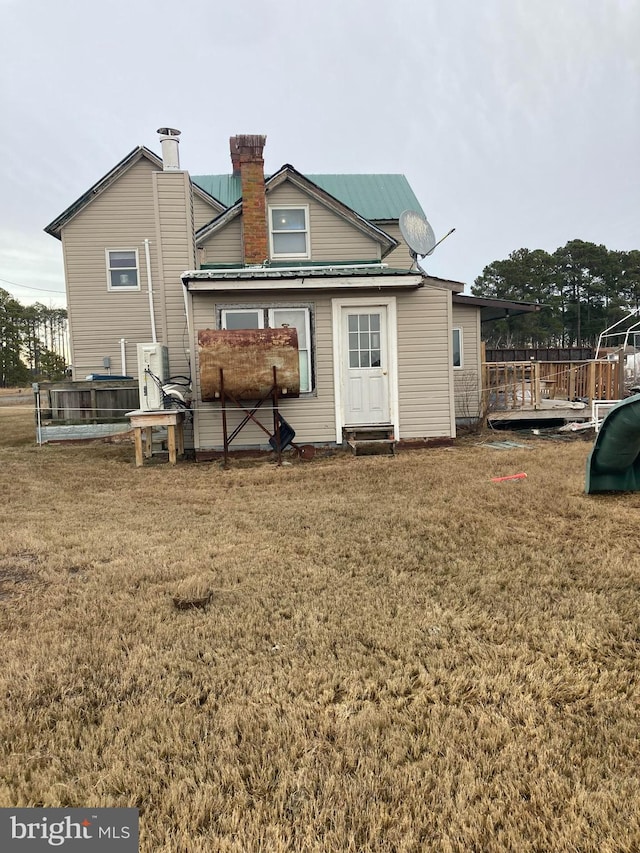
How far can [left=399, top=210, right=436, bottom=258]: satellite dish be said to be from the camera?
10492 mm

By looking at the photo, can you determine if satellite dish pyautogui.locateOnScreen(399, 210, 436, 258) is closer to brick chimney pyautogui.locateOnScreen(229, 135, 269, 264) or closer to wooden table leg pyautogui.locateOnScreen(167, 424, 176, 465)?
brick chimney pyautogui.locateOnScreen(229, 135, 269, 264)

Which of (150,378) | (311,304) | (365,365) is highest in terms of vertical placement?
(311,304)

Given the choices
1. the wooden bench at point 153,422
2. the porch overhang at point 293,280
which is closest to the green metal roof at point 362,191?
the porch overhang at point 293,280

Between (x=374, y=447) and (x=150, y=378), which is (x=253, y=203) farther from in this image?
(x=374, y=447)

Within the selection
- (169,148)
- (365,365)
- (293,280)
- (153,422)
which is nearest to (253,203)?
(169,148)

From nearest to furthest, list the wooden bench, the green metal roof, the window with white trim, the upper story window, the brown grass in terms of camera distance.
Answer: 1. the brown grass
2. the wooden bench
3. the upper story window
4. the window with white trim
5. the green metal roof

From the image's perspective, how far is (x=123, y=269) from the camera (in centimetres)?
1491

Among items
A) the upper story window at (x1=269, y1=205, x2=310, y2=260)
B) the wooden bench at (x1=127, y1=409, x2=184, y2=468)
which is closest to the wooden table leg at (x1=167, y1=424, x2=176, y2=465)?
the wooden bench at (x1=127, y1=409, x2=184, y2=468)

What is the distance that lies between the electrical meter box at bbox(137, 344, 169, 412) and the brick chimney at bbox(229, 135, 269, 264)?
3.49 meters

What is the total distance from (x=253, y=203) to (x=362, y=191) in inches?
292

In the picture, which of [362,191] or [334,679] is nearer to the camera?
[334,679]

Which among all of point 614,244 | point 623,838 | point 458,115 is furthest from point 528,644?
point 614,244

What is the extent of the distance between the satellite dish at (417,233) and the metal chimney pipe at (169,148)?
4777 mm

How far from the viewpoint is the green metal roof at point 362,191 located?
16.4 meters
